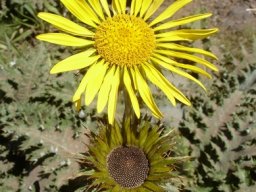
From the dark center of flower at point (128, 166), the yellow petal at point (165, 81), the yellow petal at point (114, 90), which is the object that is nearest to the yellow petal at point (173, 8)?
the yellow petal at point (165, 81)

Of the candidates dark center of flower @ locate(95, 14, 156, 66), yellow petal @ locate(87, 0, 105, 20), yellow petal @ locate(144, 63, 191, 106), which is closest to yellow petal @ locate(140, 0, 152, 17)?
dark center of flower @ locate(95, 14, 156, 66)

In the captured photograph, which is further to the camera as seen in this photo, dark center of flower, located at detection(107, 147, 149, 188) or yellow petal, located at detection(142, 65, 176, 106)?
dark center of flower, located at detection(107, 147, 149, 188)

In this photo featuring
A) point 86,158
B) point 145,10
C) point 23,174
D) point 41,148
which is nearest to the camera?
point 86,158

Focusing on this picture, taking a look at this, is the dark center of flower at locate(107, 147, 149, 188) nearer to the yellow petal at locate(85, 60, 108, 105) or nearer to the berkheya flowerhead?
the berkheya flowerhead

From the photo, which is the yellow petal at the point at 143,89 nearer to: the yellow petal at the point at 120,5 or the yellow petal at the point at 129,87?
the yellow petal at the point at 129,87

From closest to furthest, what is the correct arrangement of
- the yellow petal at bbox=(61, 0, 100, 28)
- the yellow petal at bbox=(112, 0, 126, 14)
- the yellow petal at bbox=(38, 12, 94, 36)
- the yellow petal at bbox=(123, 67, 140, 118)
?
the yellow petal at bbox=(123, 67, 140, 118) → the yellow petal at bbox=(38, 12, 94, 36) → the yellow petal at bbox=(61, 0, 100, 28) → the yellow petal at bbox=(112, 0, 126, 14)

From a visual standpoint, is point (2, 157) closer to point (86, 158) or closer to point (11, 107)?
point (11, 107)

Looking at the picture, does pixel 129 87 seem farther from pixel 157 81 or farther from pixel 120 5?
pixel 120 5

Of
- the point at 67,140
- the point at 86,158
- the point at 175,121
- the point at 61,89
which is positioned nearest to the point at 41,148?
the point at 67,140
